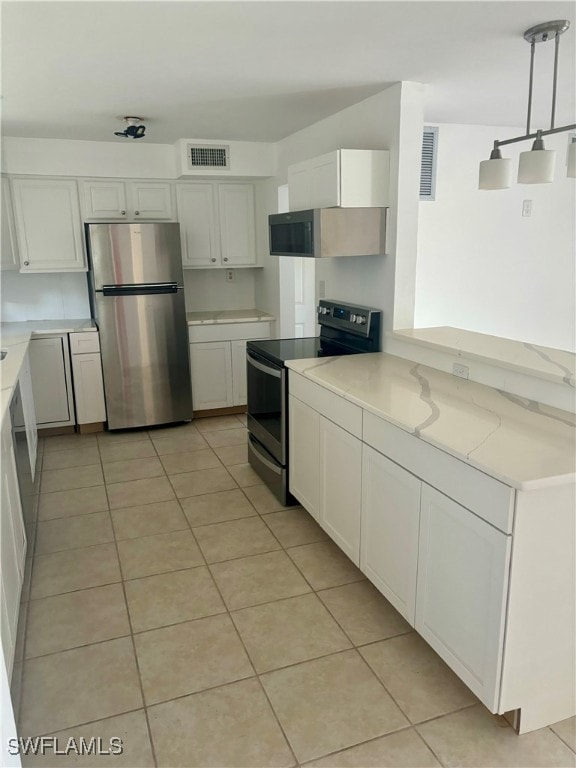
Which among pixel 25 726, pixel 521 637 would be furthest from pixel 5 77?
pixel 521 637

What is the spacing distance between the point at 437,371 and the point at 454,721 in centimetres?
153

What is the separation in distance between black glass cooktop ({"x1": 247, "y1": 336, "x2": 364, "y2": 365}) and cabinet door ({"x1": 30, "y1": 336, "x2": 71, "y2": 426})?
5.72 ft

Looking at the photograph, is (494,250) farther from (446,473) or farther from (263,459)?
(446,473)

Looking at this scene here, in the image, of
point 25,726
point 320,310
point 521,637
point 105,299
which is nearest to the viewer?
point 521,637

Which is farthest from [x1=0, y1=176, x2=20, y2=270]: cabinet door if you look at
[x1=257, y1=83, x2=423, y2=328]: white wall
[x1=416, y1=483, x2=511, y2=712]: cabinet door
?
[x1=416, y1=483, x2=511, y2=712]: cabinet door

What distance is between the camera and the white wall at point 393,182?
119 inches

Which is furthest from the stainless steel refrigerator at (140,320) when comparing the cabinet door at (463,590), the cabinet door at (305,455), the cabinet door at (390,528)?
the cabinet door at (463,590)

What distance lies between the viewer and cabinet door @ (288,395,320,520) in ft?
9.48

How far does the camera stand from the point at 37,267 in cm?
453

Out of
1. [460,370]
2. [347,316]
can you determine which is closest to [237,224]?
[347,316]

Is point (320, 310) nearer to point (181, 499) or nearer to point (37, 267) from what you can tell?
point (181, 499)

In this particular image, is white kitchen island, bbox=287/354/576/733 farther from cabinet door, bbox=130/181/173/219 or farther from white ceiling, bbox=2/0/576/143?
cabinet door, bbox=130/181/173/219

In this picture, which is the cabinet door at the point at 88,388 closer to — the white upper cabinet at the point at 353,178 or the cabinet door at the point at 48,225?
the cabinet door at the point at 48,225

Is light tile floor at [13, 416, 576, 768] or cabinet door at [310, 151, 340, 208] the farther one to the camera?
cabinet door at [310, 151, 340, 208]
